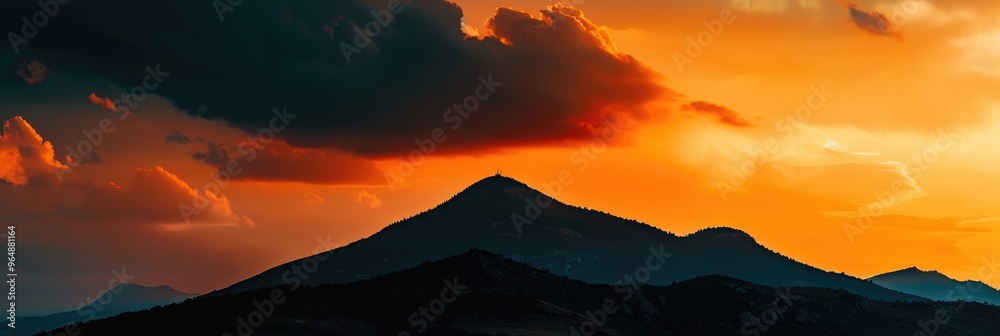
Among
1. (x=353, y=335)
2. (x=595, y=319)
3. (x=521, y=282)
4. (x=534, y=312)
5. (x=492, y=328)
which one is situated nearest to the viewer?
(x=353, y=335)

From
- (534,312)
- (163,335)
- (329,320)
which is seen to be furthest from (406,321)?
(163,335)

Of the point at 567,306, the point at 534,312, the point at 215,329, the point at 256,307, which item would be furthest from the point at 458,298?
the point at 215,329

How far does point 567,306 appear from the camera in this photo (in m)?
190

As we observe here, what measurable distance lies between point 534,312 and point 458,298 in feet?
49.5

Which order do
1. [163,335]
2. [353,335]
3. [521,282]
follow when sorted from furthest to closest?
[521,282] < [353,335] < [163,335]

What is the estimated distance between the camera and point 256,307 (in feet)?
495

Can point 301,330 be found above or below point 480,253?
below

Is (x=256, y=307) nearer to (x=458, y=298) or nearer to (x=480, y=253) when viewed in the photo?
(x=458, y=298)

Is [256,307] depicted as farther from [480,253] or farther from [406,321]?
[480,253]

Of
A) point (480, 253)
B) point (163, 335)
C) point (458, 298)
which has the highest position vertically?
point (480, 253)

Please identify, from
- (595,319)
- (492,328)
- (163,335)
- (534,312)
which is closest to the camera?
(163,335)

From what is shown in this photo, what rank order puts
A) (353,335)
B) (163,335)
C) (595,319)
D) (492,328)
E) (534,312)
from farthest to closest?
(595,319), (534,312), (492,328), (353,335), (163,335)

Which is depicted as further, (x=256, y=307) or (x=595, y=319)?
(x=595, y=319)

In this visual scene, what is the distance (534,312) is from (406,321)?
2522cm
